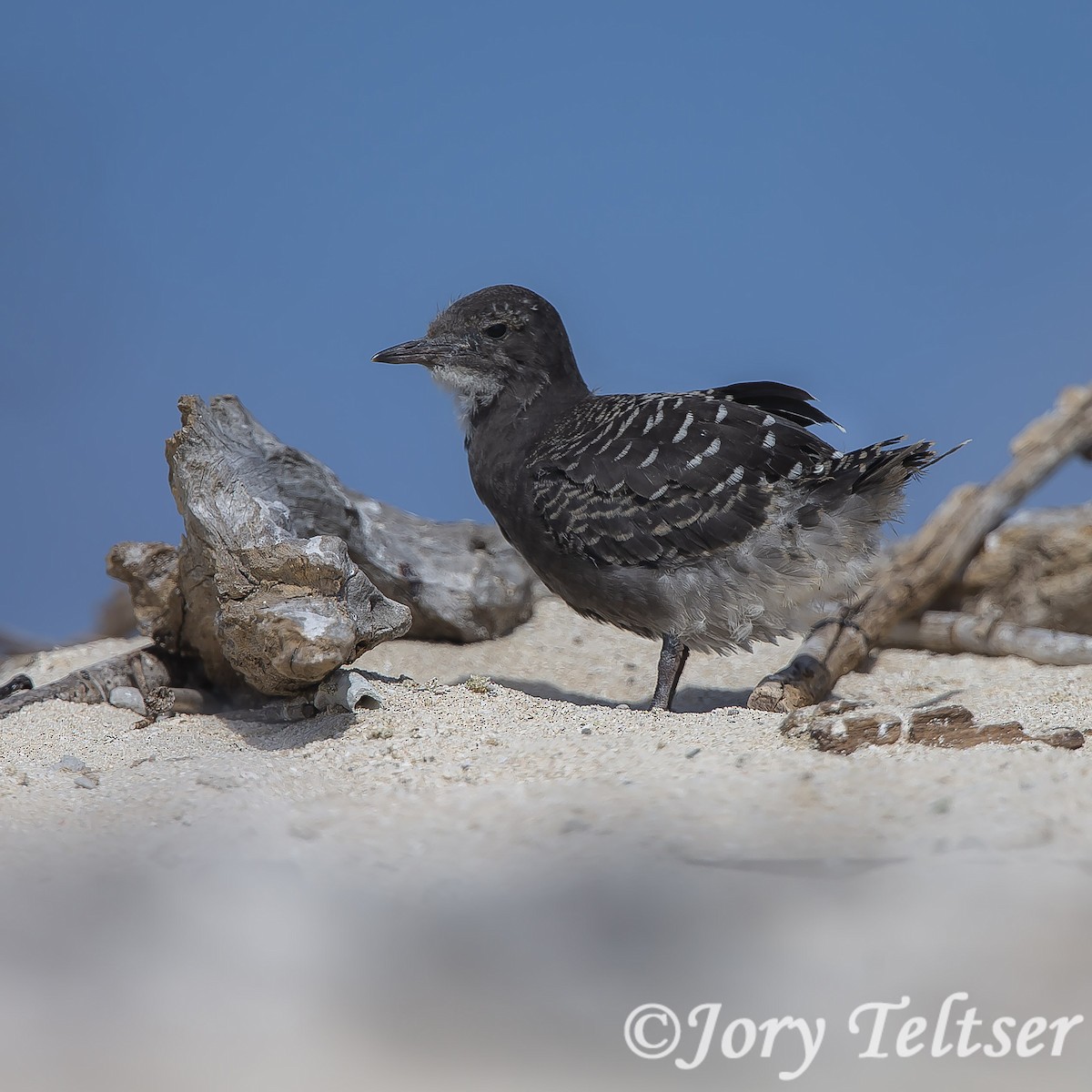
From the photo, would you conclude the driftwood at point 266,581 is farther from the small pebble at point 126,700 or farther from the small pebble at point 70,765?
the small pebble at point 70,765

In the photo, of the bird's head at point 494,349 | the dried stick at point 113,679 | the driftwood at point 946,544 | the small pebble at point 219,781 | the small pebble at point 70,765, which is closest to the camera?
the small pebble at point 219,781

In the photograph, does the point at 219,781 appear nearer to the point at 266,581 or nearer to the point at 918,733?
the point at 266,581

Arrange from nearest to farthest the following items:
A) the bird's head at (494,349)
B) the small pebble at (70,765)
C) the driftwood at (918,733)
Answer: the driftwood at (918,733), the small pebble at (70,765), the bird's head at (494,349)

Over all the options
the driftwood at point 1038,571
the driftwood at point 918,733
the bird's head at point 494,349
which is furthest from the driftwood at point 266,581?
the driftwood at point 1038,571

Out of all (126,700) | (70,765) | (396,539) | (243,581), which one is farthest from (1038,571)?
(70,765)

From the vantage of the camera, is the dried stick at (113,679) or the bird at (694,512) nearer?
the bird at (694,512)

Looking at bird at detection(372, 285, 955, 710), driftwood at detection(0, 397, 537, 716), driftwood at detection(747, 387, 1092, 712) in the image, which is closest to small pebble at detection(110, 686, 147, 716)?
driftwood at detection(0, 397, 537, 716)
